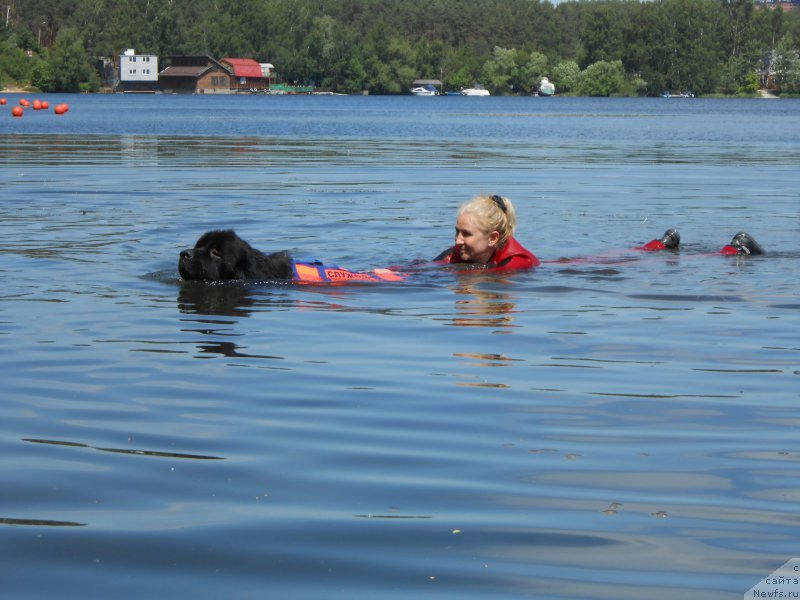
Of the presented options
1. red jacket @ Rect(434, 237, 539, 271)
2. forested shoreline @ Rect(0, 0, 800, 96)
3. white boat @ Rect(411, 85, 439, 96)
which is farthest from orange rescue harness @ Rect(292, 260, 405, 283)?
white boat @ Rect(411, 85, 439, 96)

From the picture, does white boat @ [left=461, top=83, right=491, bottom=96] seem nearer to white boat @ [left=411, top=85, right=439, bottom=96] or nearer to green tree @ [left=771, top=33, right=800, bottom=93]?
white boat @ [left=411, top=85, right=439, bottom=96]

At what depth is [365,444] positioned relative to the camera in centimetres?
447

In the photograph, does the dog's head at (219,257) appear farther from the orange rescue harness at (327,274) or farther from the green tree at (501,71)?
the green tree at (501,71)

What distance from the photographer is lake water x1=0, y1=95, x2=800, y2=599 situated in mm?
3291

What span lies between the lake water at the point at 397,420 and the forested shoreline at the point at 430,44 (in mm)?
121031

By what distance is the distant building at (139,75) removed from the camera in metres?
145

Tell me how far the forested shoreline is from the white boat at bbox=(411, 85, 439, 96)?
5.81ft

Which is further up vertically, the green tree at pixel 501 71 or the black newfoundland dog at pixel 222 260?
the green tree at pixel 501 71

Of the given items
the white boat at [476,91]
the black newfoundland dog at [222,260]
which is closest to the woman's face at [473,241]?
the black newfoundland dog at [222,260]

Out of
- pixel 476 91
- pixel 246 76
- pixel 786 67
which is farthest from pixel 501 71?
pixel 786 67

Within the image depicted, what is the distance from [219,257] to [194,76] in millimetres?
142517

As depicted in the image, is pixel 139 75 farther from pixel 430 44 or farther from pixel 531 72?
pixel 531 72

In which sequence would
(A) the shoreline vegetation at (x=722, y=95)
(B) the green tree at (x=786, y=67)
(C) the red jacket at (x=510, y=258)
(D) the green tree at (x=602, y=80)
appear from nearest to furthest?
(C) the red jacket at (x=510, y=258) < (A) the shoreline vegetation at (x=722, y=95) < (D) the green tree at (x=602, y=80) < (B) the green tree at (x=786, y=67)

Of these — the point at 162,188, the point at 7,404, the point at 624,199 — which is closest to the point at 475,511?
the point at 7,404
